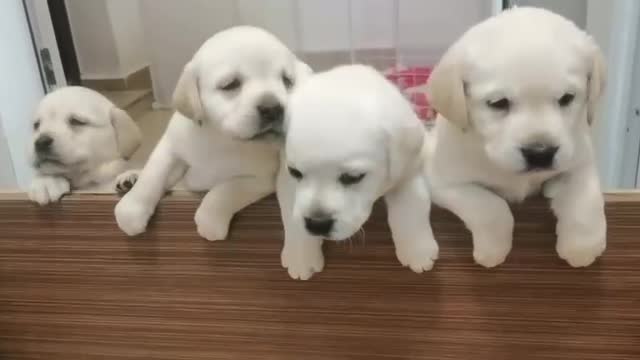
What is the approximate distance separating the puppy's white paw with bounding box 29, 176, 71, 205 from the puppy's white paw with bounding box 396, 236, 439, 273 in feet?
1.47

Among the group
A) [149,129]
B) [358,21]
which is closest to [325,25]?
[358,21]

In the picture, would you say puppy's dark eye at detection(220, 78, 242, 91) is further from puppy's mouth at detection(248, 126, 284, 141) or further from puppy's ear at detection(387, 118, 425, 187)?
puppy's ear at detection(387, 118, 425, 187)

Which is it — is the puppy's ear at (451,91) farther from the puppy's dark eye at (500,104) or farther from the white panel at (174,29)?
the white panel at (174,29)

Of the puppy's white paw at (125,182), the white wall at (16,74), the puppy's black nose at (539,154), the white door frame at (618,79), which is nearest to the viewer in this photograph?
the puppy's black nose at (539,154)

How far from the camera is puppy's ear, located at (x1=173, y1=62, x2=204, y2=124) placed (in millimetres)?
845

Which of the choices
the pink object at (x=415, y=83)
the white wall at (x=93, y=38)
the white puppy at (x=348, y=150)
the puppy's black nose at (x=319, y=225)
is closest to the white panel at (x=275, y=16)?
the pink object at (x=415, y=83)

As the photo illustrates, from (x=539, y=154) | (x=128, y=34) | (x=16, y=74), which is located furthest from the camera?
(x=128, y=34)

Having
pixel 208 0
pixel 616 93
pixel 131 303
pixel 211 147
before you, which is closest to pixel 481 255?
pixel 211 147

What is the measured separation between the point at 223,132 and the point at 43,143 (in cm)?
31

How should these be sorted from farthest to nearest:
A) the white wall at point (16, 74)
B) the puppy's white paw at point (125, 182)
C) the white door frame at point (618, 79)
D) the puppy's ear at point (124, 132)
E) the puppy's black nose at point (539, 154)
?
the white wall at point (16, 74) < the white door frame at point (618, 79) < the puppy's ear at point (124, 132) < the puppy's white paw at point (125, 182) < the puppy's black nose at point (539, 154)

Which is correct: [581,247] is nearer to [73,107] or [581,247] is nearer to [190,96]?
[190,96]

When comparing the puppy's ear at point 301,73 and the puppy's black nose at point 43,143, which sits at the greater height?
the puppy's ear at point 301,73

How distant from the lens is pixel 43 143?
100 cm

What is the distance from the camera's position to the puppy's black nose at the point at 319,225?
0.72 meters
